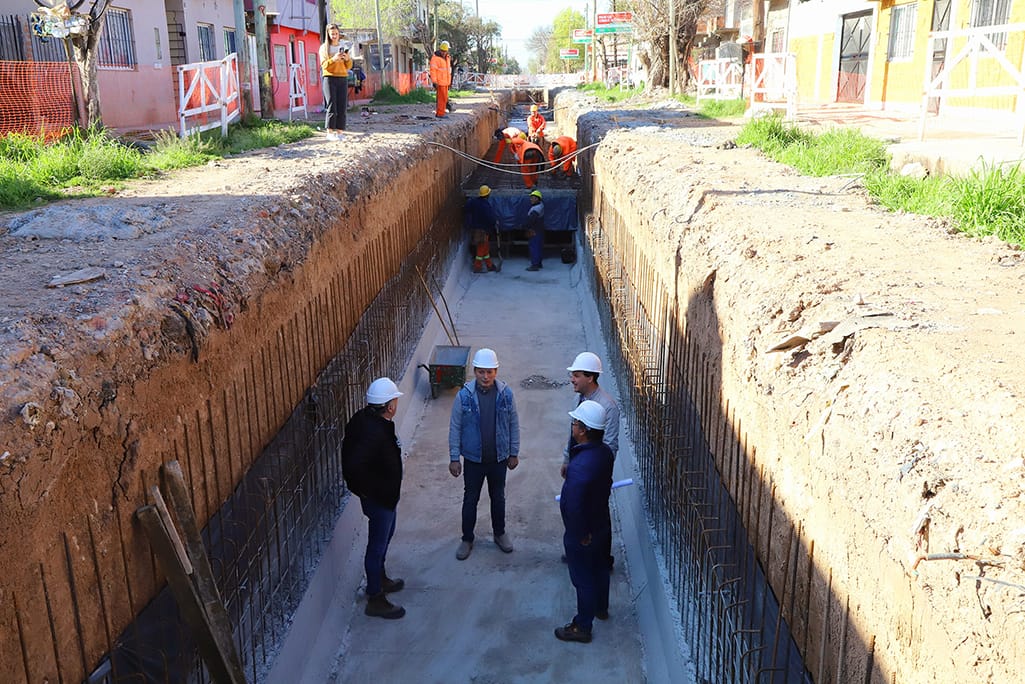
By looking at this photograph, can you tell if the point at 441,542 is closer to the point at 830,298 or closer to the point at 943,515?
the point at 830,298

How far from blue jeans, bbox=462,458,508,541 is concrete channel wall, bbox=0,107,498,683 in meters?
1.30

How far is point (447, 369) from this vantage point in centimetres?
1020

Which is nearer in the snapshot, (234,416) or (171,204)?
(234,416)

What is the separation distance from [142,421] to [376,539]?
246 centimetres

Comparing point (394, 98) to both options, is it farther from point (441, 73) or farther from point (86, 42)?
point (86, 42)

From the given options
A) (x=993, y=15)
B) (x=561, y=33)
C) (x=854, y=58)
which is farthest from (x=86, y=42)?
(x=561, y=33)

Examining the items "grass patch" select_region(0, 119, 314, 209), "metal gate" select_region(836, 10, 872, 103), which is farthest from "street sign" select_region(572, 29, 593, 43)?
"grass patch" select_region(0, 119, 314, 209)

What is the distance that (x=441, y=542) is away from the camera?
275 inches

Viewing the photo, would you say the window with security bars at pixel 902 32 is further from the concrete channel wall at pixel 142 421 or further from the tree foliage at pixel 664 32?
the concrete channel wall at pixel 142 421

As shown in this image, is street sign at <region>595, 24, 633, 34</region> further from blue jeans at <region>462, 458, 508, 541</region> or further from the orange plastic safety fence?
blue jeans at <region>462, 458, 508, 541</region>

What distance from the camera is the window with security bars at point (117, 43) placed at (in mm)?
14547

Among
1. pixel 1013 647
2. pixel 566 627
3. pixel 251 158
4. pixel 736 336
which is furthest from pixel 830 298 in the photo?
pixel 251 158

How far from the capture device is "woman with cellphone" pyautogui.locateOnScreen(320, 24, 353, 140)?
1243 centimetres

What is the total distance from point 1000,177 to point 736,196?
203 centimetres
